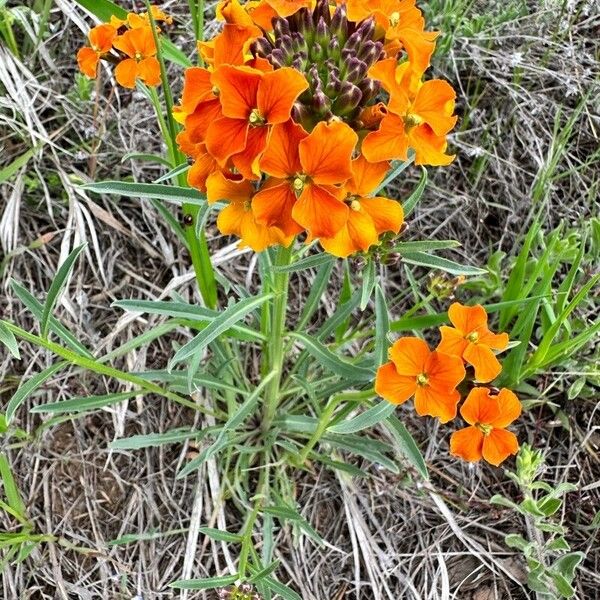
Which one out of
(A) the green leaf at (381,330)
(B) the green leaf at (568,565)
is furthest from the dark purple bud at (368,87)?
(B) the green leaf at (568,565)

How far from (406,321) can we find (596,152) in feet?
4.00

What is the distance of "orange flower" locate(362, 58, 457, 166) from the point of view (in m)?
1.20

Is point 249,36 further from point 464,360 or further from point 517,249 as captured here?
point 517,249

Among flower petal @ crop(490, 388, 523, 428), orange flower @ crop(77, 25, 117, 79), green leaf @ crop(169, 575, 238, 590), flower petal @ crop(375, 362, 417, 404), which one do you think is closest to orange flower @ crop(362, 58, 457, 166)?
flower petal @ crop(375, 362, 417, 404)

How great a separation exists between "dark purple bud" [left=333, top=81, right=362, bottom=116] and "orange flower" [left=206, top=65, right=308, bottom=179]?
127 mm

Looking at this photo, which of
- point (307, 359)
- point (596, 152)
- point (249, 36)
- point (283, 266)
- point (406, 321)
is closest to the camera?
point (249, 36)

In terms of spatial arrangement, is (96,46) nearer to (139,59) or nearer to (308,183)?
(139,59)

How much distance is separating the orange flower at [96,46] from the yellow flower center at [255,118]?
0.70m

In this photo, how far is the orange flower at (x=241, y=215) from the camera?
1.27 metres

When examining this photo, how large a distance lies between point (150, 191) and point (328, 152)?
1.78ft

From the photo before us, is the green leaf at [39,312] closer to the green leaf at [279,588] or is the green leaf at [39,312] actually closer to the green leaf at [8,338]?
the green leaf at [8,338]

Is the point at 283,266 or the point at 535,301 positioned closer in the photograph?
the point at 283,266

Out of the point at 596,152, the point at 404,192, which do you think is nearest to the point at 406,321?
the point at 404,192

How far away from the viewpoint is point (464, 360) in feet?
4.84
